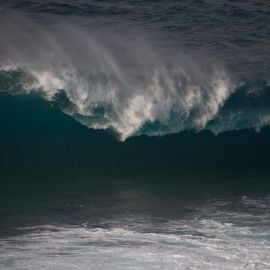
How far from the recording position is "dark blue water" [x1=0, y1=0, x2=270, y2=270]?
8.57 meters

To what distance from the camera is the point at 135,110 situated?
1225cm

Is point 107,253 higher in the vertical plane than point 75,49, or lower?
lower

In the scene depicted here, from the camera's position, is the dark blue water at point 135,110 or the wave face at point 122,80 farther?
the wave face at point 122,80

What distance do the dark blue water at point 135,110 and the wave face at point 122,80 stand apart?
3 centimetres

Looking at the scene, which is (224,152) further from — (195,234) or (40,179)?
(195,234)

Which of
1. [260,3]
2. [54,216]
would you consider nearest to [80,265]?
[54,216]

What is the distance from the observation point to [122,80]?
12047 millimetres

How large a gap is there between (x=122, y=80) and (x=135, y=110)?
37.9 inches

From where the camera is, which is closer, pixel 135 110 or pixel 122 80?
pixel 122 80

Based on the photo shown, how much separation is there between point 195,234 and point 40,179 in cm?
503

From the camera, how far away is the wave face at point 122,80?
1090cm

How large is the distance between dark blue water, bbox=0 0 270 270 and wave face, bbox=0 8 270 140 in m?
0.03

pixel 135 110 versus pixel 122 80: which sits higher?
pixel 122 80

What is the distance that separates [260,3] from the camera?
10.9m
